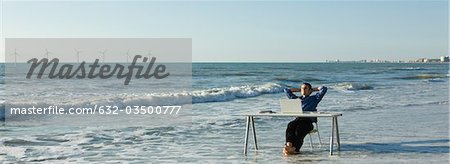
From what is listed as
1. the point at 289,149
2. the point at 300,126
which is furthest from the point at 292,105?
the point at 289,149

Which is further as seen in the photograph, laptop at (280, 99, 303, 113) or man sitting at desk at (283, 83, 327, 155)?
man sitting at desk at (283, 83, 327, 155)

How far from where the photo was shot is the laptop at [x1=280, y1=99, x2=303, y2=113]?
8398 mm

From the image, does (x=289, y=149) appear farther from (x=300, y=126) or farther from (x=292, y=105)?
(x=292, y=105)

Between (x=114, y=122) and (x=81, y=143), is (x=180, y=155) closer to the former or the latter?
(x=81, y=143)

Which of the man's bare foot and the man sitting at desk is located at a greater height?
the man sitting at desk

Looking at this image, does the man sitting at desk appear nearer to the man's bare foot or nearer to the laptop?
the man's bare foot

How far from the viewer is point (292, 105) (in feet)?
27.6

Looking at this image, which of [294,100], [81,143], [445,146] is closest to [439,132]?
[445,146]

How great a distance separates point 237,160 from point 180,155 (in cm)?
95

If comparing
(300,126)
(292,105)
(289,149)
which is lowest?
(289,149)

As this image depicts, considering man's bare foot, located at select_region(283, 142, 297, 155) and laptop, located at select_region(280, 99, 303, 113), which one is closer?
laptop, located at select_region(280, 99, 303, 113)

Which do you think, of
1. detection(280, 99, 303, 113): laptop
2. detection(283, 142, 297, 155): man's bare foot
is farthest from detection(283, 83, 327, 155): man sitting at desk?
detection(280, 99, 303, 113): laptop

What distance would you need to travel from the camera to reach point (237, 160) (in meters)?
8.19

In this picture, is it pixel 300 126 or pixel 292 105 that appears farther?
pixel 300 126
